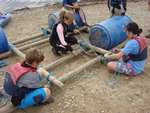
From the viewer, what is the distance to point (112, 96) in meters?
4.57

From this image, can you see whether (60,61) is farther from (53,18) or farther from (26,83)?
(53,18)

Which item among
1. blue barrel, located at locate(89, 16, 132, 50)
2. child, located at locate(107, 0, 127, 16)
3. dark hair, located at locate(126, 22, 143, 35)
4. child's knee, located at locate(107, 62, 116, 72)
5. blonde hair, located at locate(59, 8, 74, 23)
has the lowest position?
child's knee, located at locate(107, 62, 116, 72)

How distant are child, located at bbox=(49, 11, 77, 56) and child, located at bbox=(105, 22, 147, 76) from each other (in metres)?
1.04

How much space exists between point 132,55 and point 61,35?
4.87ft

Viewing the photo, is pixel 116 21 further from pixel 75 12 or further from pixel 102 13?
pixel 102 13

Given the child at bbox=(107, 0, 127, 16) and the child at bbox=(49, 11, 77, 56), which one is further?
the child at bbox=(107, 0, 127, 16)

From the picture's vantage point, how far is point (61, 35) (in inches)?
227

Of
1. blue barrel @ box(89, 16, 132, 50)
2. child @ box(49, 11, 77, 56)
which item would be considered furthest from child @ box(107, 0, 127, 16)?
child @ box(49, 11, 77, 56)

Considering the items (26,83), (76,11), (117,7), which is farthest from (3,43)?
(117,7)

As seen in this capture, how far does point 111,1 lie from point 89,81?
2.71 meters

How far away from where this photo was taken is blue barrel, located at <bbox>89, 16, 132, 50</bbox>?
19.6 feet

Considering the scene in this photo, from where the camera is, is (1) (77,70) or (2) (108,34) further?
(2) (108,34)

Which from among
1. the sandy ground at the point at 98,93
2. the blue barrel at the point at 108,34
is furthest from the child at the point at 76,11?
the sandy ground at the point at 98,93

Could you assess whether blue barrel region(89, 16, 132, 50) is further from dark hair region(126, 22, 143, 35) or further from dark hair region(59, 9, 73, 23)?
dark hair region(126, 22, 143, 35)
